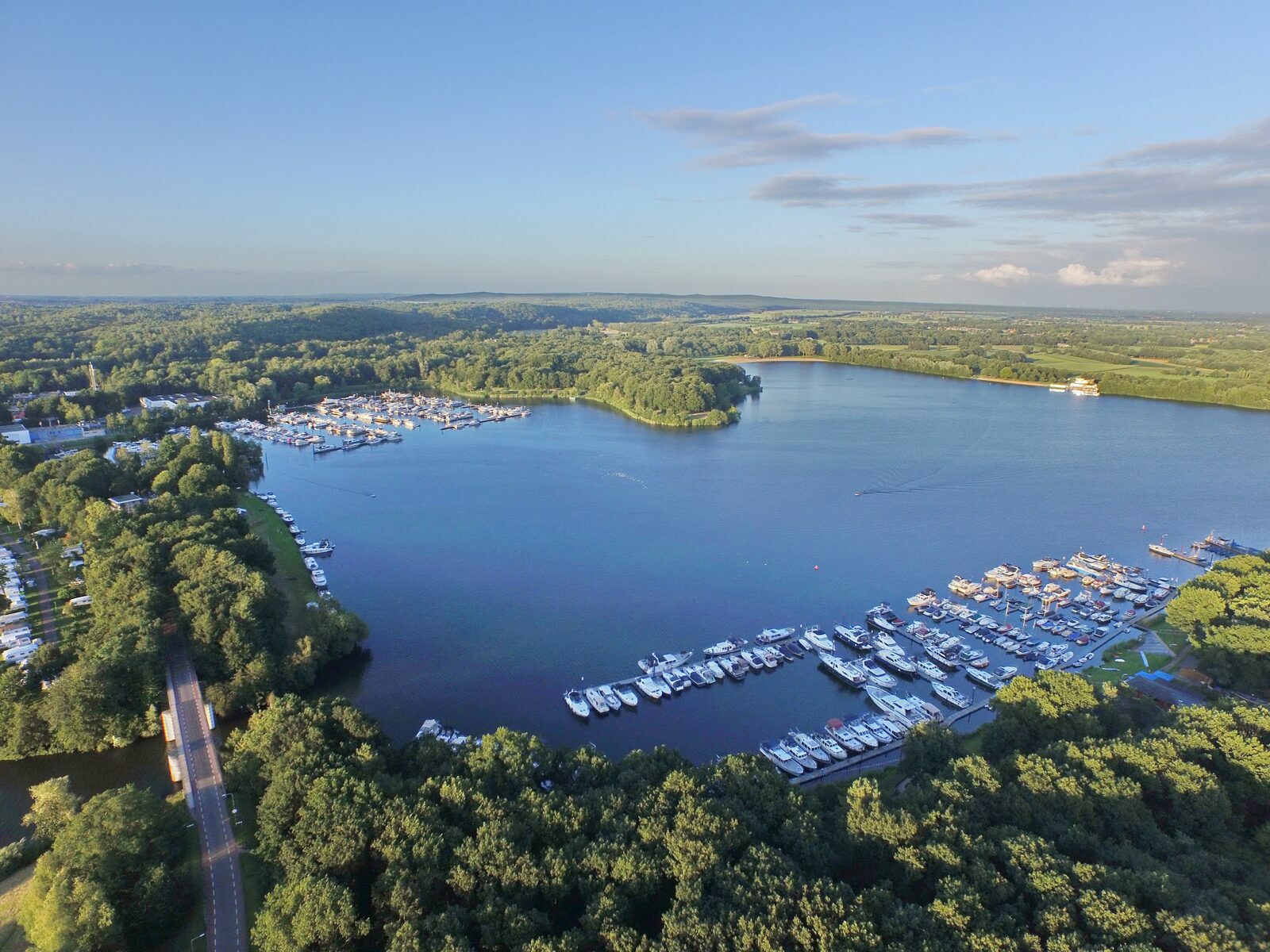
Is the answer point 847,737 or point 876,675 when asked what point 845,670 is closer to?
point 876,675

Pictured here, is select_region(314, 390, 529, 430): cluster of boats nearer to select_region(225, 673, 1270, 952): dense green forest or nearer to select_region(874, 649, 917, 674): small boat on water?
select_region(874, 649, 917, 674): small boat on water

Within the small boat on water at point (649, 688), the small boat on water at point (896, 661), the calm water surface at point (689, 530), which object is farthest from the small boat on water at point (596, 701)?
the small boat on water at point (896, 661)

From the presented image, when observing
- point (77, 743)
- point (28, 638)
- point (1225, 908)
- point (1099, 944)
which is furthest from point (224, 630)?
point (1225, 908)

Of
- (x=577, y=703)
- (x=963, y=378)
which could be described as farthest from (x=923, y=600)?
(x=963, y=378)

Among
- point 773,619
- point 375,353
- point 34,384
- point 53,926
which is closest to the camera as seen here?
point 53,926

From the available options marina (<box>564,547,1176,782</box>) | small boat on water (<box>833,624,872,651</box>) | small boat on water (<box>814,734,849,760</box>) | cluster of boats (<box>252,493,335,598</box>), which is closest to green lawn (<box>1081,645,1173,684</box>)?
marina (<box>564,547,1176,782</box>)

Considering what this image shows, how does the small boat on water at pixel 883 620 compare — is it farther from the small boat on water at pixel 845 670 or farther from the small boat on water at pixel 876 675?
the small boat on water at pixel 845 670

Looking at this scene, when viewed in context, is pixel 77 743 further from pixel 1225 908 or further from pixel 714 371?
pixel 714 371
